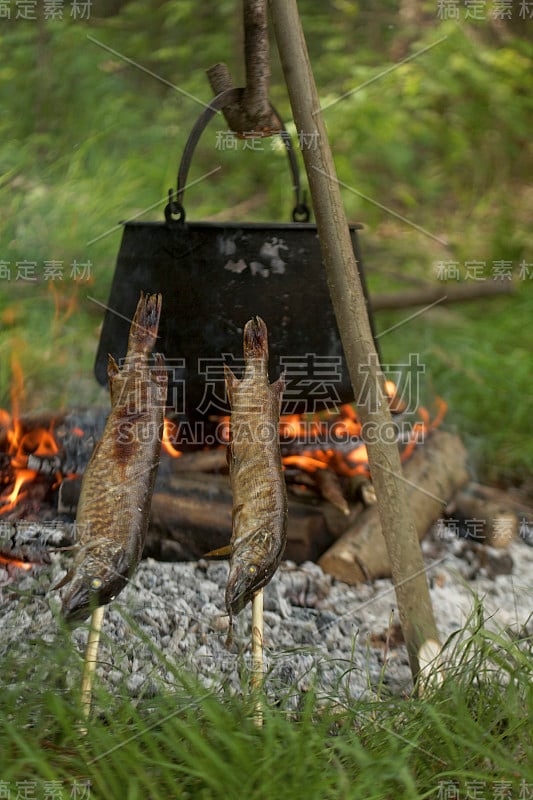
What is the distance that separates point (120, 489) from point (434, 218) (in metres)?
4.37

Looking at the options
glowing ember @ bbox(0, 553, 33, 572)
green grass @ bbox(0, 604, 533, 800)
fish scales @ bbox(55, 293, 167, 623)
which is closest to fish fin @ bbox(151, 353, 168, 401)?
fish scales @ bbox(55, 293, 167, 623)

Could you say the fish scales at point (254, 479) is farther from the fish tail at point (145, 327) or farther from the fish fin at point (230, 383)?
the fish tail at point (145, 327)

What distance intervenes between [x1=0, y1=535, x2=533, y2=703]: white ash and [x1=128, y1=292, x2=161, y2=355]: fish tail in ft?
1.56

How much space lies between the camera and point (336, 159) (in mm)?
4594

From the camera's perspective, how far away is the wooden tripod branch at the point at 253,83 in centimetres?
182

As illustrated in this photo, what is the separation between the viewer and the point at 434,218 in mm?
5418

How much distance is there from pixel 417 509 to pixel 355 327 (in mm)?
942

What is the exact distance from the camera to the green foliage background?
10.9ft

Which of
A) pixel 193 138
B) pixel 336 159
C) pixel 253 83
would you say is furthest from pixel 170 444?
pixel 336 159

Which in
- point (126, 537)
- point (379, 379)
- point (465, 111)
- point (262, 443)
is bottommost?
point (126, 537)

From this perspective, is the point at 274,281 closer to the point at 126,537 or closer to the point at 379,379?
the point at 379,379

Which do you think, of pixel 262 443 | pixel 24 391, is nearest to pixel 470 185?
pixel 24 391

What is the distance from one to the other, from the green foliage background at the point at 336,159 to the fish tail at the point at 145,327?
115cm

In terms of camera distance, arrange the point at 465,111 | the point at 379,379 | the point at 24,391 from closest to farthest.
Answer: the point at 379,379, the point at 24,391, the point at 465,111
